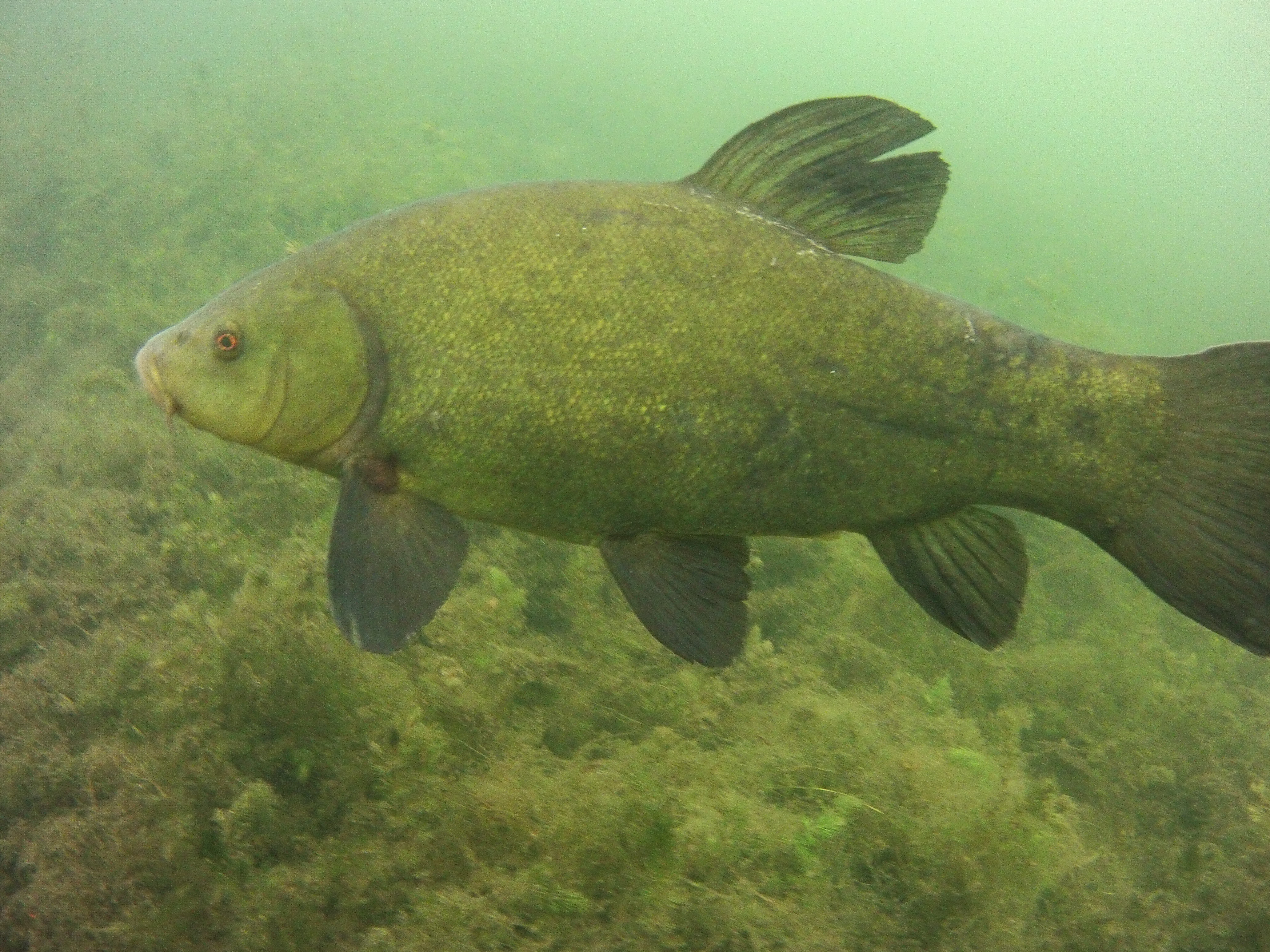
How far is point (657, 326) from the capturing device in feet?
7.50

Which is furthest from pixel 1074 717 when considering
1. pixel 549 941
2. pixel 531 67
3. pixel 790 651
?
pixel 531 67

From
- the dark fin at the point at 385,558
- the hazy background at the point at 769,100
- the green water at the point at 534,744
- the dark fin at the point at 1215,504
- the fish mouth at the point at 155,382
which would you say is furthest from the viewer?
the hazy background at the point at 769,100

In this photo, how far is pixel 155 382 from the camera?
2.37 meters

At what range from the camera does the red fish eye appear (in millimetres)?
2289

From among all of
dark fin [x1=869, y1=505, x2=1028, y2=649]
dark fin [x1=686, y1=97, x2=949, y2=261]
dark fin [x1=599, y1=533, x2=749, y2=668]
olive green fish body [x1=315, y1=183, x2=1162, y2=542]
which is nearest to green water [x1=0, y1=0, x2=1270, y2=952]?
dark fin [x1=599, y1=533, x2=749, y2=668]

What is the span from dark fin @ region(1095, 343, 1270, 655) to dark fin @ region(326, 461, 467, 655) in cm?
194

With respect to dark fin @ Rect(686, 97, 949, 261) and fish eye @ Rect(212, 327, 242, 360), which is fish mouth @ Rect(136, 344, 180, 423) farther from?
dark fin @ Rect(686, 97, 949, 261)

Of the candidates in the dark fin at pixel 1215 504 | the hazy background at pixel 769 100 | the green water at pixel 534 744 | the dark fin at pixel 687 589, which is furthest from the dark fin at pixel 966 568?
the hazy background at pixel 769 100

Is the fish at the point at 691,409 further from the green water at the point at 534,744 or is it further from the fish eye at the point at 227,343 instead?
the green water at the point at 534,744

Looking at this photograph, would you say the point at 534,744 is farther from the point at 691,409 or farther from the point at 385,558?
the point at 691,409

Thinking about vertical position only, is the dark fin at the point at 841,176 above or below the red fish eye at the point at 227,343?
above

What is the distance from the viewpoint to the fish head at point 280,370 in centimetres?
229

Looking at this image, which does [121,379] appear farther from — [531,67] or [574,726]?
[531,67]

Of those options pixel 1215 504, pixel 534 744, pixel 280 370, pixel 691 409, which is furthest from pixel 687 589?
pixel 534 744
